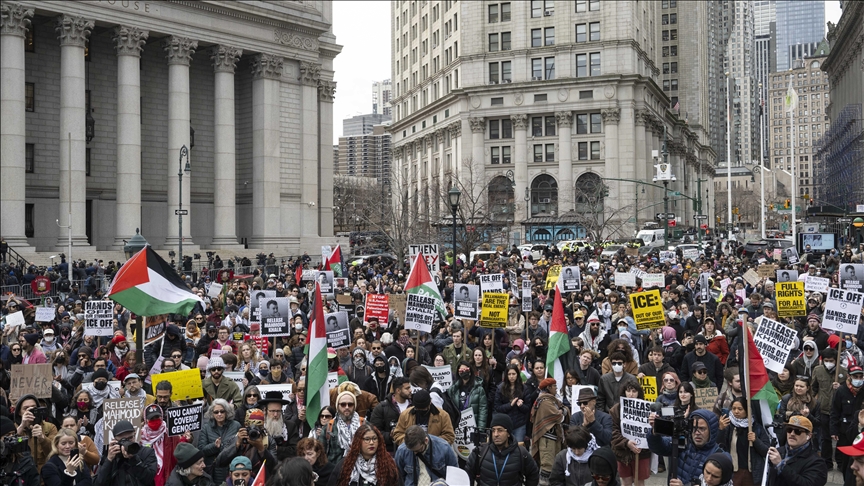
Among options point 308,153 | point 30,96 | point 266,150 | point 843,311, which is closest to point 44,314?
point 843,311

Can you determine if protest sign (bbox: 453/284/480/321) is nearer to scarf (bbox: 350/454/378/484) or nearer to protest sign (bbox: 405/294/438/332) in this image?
protest sign (bbox: 405/294/438/332)

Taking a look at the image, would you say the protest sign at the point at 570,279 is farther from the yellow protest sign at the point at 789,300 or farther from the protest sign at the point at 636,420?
the protest sign at the point at 636,420

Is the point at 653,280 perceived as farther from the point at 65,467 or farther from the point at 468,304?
the point at 65,467

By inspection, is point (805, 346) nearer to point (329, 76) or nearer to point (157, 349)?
point (157, 349)

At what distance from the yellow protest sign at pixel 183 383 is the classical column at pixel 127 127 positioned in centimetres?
3558

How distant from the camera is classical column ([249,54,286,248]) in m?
50.6

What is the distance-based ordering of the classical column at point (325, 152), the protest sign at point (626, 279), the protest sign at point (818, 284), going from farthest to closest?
the classical column at point (325, 152), the protest sign at point (626, 279), the protest sign at point (818, 284)

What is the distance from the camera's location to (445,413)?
9961mm

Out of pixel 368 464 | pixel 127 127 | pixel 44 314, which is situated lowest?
pixel 368 464

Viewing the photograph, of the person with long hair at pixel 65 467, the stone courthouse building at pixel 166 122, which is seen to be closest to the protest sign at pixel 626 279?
the person with long hair at pixel 65 467

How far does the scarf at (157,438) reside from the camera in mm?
9758

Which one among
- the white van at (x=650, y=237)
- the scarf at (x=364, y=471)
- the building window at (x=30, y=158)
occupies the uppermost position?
the building window at (x=30, y=158)

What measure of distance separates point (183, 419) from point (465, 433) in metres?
3.62

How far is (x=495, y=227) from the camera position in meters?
65.8
